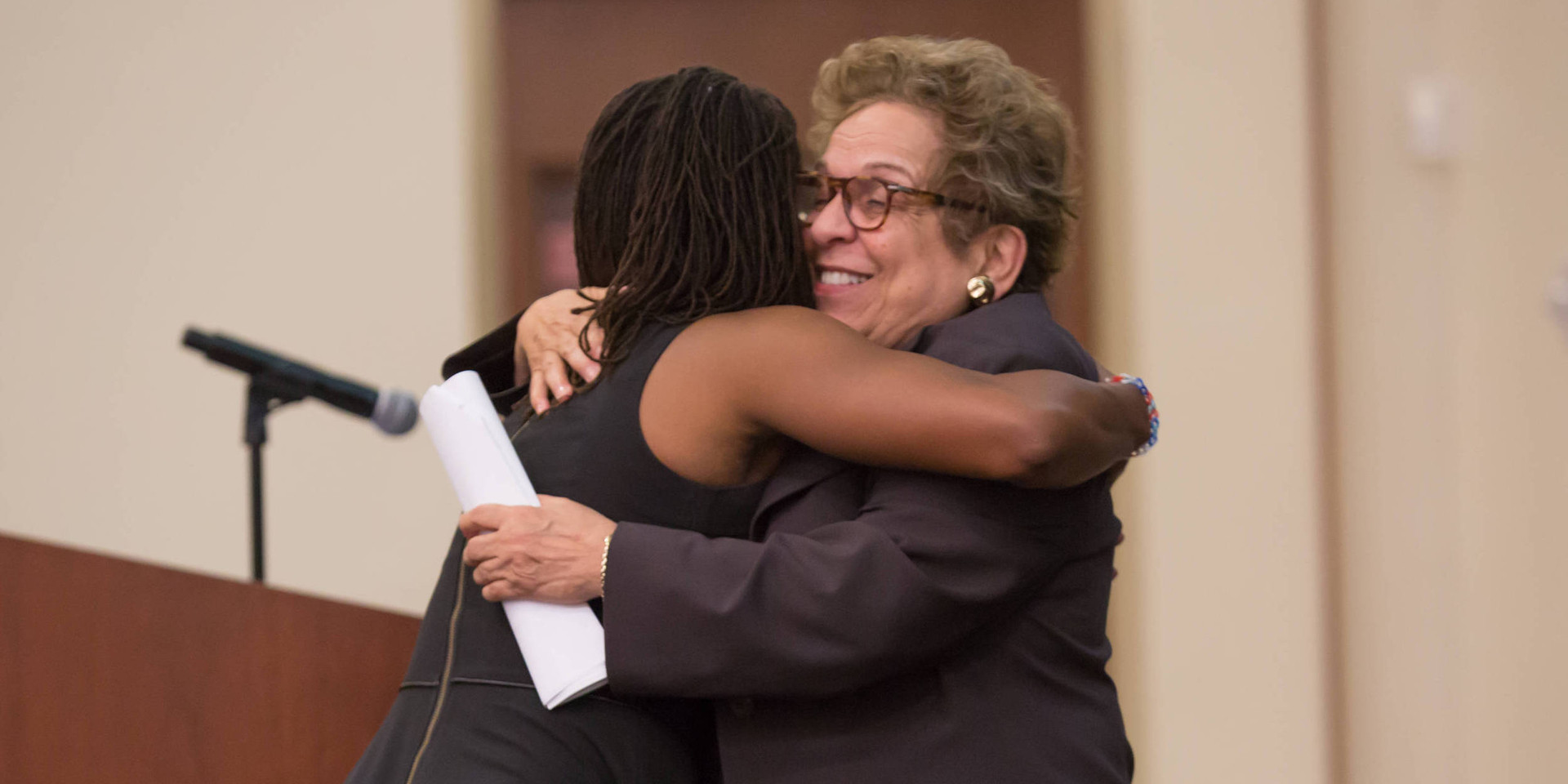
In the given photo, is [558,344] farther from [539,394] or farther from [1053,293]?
[1053,293]

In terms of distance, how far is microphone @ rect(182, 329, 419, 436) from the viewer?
1.91 m

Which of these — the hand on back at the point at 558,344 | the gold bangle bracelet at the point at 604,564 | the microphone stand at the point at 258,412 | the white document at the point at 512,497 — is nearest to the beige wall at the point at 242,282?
the microphone stand at the point at 258,412

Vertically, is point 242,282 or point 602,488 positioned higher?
point 242,282

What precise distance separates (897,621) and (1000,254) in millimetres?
505

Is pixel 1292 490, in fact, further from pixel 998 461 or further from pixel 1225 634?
pixel 998 461

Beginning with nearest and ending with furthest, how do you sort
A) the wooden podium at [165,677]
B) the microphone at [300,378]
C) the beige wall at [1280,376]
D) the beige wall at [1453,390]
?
the wooden podium at [165,677] → the microphone at [300,378] → the beige wall at [1453,390] → the beige wall at [1280,376]

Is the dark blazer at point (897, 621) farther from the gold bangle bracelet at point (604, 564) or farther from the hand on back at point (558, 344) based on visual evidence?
the hand on back at point (558, 344)

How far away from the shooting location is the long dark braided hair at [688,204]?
3.81 ft

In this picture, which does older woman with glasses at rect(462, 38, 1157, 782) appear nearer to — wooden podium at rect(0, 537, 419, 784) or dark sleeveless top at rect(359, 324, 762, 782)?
dark sleeveless top at rect(359, 324, 762, 782)

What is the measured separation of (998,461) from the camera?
1.01 m

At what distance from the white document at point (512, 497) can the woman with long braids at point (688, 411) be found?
0.10 ft

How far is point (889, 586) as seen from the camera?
1.05m

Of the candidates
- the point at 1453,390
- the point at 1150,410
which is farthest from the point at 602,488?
the point at 1453,390

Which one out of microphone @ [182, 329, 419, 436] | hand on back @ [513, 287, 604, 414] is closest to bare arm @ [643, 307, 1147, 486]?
hand on back @ [513, 287, 604, 414]
